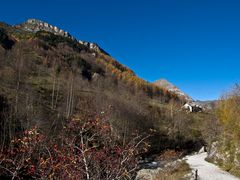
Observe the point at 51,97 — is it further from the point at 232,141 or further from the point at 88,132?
the point at 88,132

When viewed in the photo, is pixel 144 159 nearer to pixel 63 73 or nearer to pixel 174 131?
pixel 174 131

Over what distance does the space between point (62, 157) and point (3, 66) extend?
6277 cm

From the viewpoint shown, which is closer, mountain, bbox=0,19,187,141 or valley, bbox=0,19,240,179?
valley, bbox=0,19,240,179

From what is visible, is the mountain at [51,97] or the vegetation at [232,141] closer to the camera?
the vegetation at [232,141]

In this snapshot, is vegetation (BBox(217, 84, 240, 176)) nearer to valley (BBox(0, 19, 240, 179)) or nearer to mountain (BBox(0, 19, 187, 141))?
valley (BBox(0, 19, 240, 179))

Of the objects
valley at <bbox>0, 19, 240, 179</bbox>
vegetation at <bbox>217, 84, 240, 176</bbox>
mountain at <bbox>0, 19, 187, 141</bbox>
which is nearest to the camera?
valley at <bbox>0, 19, 240, 179</bbox>

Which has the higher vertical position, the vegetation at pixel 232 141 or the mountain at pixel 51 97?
the mountain at pixel 51 97

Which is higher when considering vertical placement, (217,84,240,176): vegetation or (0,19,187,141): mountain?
(0,19,187,141): mountain

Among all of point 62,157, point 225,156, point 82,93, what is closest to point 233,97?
point 225,156

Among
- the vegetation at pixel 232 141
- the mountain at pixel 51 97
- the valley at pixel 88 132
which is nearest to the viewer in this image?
the valley at pixel 88 132

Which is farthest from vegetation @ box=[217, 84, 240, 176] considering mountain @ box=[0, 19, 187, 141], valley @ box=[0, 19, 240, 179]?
mountain @ box=[0, 19, 187, 141]

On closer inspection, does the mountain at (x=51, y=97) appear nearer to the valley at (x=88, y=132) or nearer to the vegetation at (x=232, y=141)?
the valley at (x=88, y=132)

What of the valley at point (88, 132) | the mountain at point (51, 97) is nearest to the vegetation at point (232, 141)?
the valley at point (88, 132)

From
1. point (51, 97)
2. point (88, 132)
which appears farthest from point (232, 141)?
point (51, 97)
